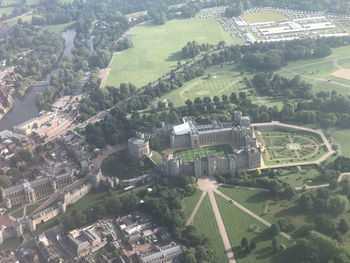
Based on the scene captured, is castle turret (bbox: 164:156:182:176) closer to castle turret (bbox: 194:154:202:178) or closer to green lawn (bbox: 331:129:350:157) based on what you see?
castle turret (bbox: 194:154:202:178)

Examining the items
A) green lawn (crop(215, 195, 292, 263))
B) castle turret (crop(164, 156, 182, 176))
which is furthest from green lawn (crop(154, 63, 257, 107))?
green lawn (crop(215, 195, 292, 263))

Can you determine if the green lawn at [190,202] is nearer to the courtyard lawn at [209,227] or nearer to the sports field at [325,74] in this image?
the courtyard lawn at [209,227]

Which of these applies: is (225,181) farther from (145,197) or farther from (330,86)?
(330,86)

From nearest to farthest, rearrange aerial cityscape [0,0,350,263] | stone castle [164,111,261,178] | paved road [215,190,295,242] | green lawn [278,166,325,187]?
aerial cityscape [0,0,350,263] < paved road [215,190,295,242] < green lawn [278,166,325,187] < stone castle [164,111,261,178]

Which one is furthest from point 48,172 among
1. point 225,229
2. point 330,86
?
point 330,86

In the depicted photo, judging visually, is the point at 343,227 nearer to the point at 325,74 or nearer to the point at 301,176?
the point at 301,176

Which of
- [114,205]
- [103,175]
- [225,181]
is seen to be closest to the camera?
[114,205]

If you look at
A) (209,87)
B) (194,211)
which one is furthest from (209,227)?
(209,87)
